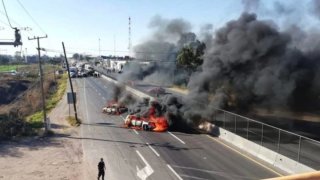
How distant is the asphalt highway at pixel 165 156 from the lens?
21516 millimetres

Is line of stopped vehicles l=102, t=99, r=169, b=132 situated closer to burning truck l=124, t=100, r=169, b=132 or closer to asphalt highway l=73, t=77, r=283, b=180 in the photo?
burning truck l=124, t=100, r=169, b=132

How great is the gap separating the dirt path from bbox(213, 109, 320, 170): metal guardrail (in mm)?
10827

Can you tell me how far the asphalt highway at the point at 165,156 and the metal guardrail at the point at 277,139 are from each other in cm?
151

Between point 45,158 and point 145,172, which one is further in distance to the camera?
point 45,158

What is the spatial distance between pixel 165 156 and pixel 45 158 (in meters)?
7.54

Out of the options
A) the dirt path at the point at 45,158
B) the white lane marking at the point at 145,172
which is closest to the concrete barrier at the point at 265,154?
the white lane marking at the point at 145,172

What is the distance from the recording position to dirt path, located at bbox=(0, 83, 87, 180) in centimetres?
2286

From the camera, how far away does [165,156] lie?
25.7m

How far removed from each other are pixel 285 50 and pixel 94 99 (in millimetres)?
30757

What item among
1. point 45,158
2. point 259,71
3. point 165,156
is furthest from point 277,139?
point 259,71

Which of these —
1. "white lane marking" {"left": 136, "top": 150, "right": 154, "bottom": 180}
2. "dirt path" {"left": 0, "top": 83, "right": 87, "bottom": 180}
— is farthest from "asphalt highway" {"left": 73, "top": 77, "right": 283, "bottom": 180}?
"dirt path" {"left": 0, "top": 83, "right": 87, "bottom": 180}

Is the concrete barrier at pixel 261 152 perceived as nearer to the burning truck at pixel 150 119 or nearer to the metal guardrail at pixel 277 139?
the metal guardrail at pixel 277 139

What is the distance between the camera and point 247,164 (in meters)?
23.1

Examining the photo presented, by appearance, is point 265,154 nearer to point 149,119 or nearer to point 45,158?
point 45,158
